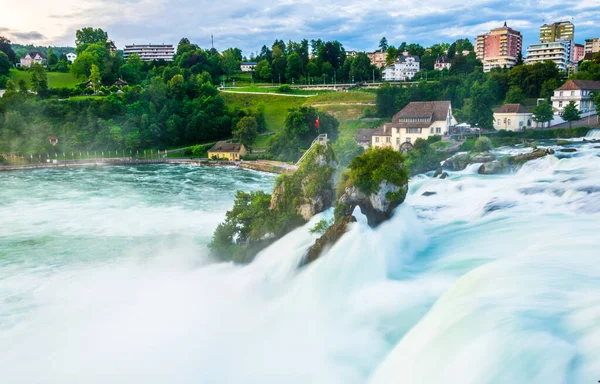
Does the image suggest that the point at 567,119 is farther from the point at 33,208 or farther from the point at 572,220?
the point at 33,208

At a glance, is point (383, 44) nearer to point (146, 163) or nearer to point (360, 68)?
point (360, 68)

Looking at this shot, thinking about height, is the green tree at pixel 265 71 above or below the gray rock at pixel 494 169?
above

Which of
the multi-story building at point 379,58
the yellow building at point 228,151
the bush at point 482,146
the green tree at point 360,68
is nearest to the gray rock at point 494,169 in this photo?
the bush at point 482,146

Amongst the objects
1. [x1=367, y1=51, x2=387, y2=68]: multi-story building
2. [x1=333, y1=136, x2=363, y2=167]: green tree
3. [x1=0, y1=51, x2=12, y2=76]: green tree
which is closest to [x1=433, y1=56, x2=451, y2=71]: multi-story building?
[x1=367, y1=51, x2=387, y2=68]: multi-story building

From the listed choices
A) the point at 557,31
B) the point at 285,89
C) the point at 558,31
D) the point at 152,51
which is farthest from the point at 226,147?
the point at 152,51

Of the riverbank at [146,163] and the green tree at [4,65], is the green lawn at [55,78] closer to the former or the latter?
the green tree at [4,65]

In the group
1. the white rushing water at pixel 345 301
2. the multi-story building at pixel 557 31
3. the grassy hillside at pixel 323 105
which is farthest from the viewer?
the multi-story building at pixel 557 31
